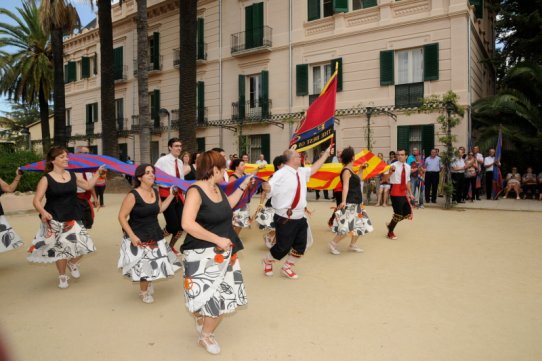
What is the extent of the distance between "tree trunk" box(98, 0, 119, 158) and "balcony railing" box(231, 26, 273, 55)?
6.17m

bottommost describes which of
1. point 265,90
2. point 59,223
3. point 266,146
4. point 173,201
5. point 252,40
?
point 59,223

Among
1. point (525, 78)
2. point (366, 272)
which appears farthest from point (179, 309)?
point (525, 78)

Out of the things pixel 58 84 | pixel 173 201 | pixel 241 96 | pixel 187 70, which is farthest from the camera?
pixel 241 96

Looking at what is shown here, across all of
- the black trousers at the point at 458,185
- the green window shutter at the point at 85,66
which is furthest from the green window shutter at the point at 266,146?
the green window shutter at the point at 85,66

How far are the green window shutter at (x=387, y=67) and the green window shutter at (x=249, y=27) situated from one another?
7.13 metres

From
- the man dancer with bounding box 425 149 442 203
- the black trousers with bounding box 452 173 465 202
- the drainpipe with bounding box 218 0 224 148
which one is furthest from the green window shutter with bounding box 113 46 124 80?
the black trousers with bounding box 452 173 465 202

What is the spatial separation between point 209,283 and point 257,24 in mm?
19758

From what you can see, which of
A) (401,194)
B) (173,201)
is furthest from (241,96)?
(173,201)

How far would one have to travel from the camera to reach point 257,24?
2105 cm

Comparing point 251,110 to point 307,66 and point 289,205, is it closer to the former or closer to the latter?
point 307,66

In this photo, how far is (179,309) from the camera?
15.0 ft

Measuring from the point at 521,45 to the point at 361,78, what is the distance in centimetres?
769

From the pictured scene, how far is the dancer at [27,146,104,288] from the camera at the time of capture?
207 inches

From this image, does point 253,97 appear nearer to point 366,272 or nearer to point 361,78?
point 361,78
